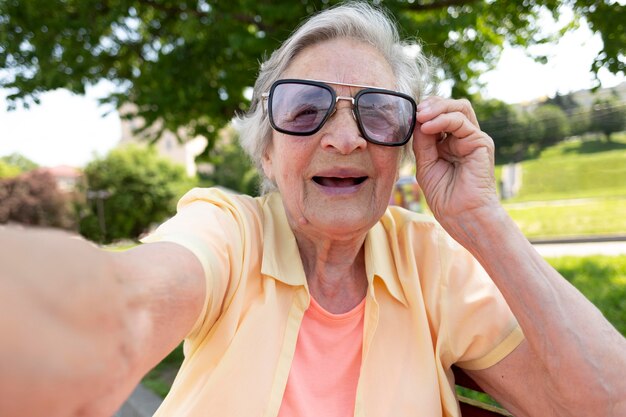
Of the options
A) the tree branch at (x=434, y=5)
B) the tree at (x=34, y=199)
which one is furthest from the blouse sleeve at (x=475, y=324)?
the tree at (x=34, y=199)

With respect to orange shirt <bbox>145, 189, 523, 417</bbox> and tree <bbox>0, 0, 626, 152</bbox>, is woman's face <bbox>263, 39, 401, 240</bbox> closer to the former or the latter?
orange shirt <bbox>145, 189, 523, 417</bbox>

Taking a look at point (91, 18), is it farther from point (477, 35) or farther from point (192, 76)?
point (477, 35)

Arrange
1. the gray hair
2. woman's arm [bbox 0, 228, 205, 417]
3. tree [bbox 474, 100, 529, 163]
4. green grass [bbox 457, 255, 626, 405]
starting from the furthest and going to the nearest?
tree [bbox 474, 100, 529, 163], green grass [bbox 457, 255, 626, 405], the gray hair, woman's arm [bbox 0, 228, 205, 417]

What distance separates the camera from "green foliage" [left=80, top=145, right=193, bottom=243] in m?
30.7

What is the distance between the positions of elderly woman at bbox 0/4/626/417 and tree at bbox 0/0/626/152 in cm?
277

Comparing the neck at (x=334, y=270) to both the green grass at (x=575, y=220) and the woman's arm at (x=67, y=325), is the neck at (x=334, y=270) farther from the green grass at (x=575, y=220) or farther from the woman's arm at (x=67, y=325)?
the green grass at (x=575, y=220)

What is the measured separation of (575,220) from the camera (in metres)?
19.8

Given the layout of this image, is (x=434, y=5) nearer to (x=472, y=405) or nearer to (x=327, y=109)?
(x=327, y=109)

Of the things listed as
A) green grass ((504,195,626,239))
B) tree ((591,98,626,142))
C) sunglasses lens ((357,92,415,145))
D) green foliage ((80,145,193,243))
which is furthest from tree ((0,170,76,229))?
sunglasses lens ((357,92,415,145))

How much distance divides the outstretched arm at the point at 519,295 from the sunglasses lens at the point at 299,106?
345mm

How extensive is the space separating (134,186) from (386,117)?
32.8 m

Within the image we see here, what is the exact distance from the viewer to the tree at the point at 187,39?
15.2ft

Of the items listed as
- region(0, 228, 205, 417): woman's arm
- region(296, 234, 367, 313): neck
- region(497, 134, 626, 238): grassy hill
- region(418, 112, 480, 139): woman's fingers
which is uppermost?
region(418, 112, 480, 139): woman's fingers

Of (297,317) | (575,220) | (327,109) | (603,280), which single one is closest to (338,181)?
(327,109)
